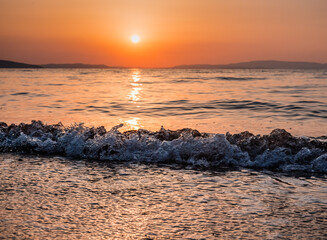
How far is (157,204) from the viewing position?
4.39 metres

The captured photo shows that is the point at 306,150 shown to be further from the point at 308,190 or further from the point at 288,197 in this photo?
the point at 288,197

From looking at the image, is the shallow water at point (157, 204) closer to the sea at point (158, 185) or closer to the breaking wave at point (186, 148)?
the sea at point (158, 185)

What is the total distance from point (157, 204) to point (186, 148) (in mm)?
3207

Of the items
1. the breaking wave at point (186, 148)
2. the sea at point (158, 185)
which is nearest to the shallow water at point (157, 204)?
the sea at point (158, 185)

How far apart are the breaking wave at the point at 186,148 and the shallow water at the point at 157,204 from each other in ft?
2.68

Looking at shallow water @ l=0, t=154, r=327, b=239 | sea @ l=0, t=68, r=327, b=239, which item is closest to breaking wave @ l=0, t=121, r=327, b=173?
sea @ l=0, t=68, r=327, b=239

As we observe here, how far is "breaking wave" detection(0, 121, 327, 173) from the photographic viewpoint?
22.7 feet

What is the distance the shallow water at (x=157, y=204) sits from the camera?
360 centimetres

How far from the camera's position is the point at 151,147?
7.79 meters

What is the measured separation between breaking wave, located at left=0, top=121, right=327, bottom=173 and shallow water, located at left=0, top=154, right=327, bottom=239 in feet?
2.68

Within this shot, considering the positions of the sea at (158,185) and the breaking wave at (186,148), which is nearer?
the sea at (158,185)

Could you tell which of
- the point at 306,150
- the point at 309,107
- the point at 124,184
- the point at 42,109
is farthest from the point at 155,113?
the point at 124,184

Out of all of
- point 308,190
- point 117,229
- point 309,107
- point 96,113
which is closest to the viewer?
point 117,229

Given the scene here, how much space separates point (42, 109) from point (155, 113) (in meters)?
5.35
